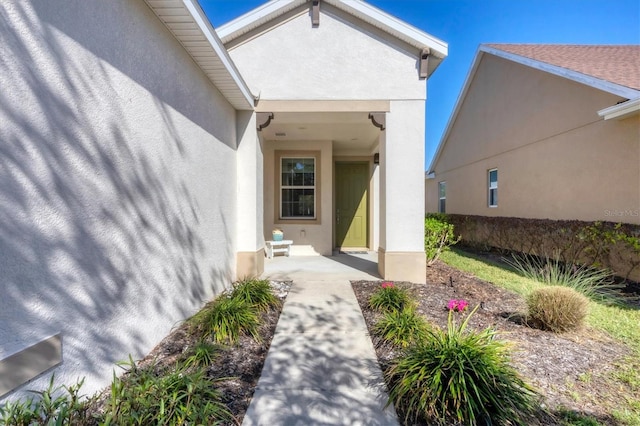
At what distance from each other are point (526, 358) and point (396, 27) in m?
5.57

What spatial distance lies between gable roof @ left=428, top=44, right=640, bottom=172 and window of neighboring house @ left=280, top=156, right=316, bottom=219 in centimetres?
680

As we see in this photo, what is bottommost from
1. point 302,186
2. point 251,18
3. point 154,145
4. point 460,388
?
point 460,388

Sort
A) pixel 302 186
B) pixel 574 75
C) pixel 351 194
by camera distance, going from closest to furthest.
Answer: pixel 574 75 → pixel 302 186 → pixel 351 194

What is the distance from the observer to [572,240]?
23.7 ft

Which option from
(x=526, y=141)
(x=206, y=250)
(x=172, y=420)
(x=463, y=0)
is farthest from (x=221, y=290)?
Result: (x=463, y=0)

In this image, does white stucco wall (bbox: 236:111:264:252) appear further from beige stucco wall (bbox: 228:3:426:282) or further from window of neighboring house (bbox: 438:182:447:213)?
window of neighboring house (bbox: 438:182:447:213)

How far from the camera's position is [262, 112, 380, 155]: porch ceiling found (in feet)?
20.8

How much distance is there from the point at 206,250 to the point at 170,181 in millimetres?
1358

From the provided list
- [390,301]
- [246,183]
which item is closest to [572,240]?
[390,301]

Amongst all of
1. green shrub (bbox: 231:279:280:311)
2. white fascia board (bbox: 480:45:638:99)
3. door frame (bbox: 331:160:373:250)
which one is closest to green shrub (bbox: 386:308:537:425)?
green shrub (bbox: 231:279:280:311)

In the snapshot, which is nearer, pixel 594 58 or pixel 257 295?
pixel 257 295

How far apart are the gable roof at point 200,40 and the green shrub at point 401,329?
13.7ft

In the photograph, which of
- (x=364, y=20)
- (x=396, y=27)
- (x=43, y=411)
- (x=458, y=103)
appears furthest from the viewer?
(x=458, y=103)

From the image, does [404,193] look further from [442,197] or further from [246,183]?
[442,197]
